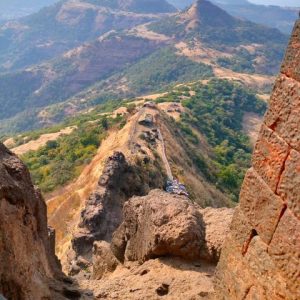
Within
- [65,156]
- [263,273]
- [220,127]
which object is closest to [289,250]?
[263,273]

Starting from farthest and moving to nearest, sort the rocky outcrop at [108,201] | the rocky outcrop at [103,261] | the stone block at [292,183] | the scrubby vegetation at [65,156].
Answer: the scrubby vegetation at [65,156] < the rocky outcrop at [108,201] < the rocky outcrop at [103,261] < the stone block at [292,183]

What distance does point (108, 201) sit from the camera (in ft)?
135

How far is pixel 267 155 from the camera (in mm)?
10883

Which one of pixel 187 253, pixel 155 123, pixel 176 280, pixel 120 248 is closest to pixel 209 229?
pixel 187 253

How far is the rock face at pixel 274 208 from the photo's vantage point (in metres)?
9.95

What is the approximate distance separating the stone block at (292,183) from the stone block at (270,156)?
0.20 metres

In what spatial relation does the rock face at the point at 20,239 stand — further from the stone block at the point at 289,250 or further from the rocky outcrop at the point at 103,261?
the stone block at the point at 289,250

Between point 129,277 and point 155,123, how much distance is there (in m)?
58.2

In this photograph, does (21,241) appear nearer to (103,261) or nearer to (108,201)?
(103,261)

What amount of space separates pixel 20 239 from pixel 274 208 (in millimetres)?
7763

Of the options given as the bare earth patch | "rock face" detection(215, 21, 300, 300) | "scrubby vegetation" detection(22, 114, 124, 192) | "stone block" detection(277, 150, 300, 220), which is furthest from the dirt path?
"stone block" detection(277, 150, 300, 220)

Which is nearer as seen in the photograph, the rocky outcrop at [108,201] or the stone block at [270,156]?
the stone block at [270,156]

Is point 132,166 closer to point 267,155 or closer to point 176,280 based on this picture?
point 176,280

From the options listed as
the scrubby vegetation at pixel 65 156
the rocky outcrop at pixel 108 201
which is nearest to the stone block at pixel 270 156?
the rocky outcrop at pixel 108 201
